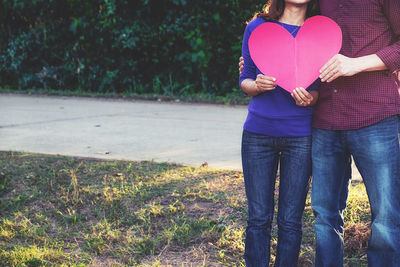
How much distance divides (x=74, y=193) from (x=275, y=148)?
1.90 metres

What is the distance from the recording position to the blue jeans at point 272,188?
2312mm

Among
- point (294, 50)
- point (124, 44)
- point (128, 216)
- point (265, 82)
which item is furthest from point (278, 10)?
point (124, 44)

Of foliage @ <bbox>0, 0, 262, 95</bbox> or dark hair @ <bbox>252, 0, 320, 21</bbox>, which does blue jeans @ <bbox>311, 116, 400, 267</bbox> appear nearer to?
dark hair @ <bbox>252, 0, 320, 21</bbox>

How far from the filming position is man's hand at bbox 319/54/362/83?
2.07m

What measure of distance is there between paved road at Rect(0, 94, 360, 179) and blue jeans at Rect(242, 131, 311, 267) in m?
1.77

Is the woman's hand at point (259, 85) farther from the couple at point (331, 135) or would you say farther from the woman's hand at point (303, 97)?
the woman's hand at point (303, 97)

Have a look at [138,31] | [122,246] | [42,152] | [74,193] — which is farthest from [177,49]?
[122,246]

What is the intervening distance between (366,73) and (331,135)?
0.30 meters

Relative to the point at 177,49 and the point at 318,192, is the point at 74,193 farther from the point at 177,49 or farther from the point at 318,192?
the point at 177,49

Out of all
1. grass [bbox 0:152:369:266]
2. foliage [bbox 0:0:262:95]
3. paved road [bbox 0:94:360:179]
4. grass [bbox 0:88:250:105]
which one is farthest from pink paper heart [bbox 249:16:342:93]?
foliage [bbox 0:0:262:95]

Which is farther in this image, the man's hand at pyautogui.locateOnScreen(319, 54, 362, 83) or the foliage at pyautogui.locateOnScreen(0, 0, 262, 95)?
the foliage at pyautogui.locateOnScreen(0, 0, 262, 95)

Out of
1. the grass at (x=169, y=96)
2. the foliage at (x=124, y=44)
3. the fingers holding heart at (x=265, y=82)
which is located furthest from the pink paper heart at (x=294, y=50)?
the foliage at (x=124, y=44)

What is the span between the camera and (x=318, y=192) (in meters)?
2.26

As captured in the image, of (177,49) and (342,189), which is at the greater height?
(177,49)
